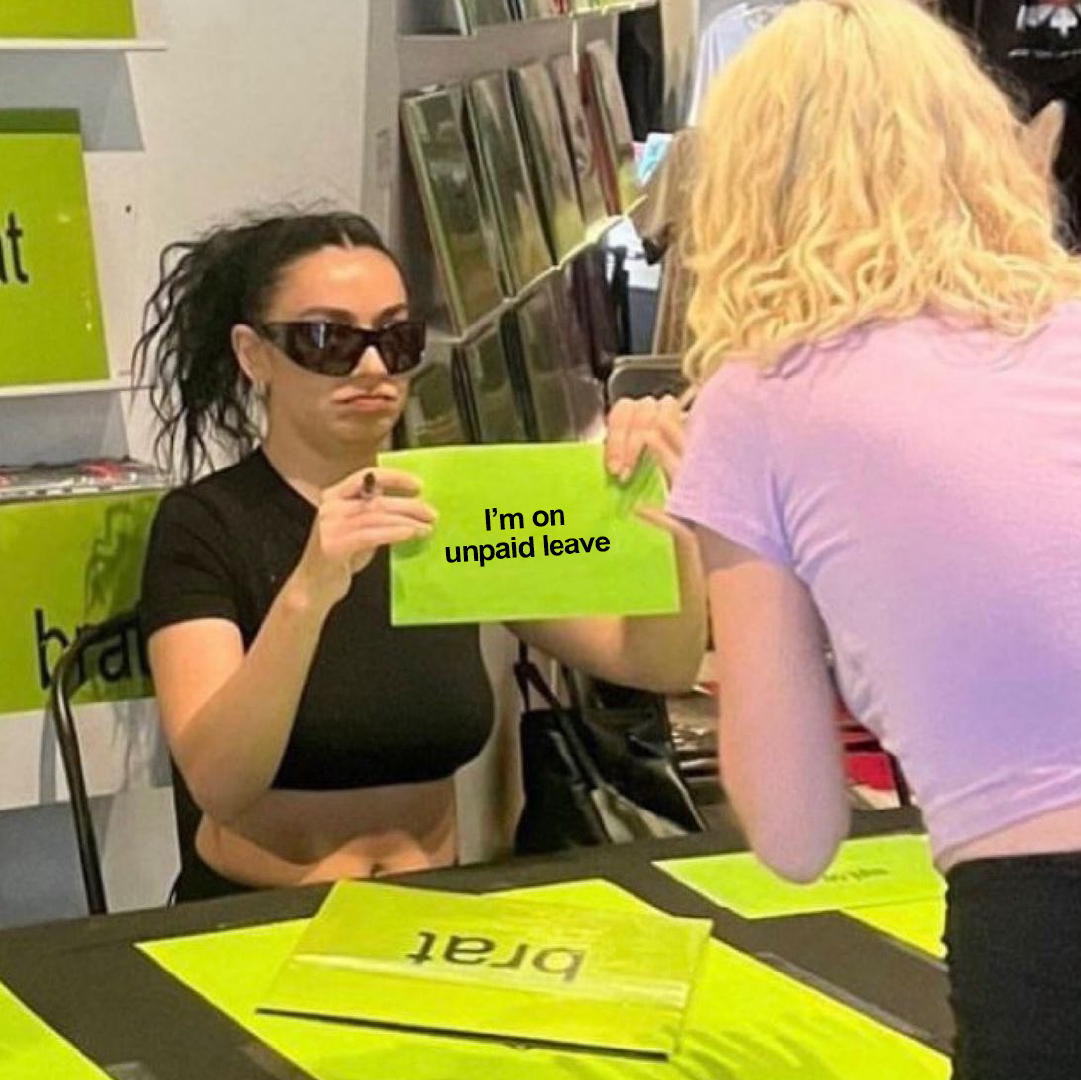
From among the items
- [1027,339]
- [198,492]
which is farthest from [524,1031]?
[198,492]

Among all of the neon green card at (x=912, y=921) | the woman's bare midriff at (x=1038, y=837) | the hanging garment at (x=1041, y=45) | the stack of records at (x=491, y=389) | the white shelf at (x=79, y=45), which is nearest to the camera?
the woman's bare midriff at (x=1038, y=837)

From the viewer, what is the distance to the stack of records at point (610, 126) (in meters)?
4.54

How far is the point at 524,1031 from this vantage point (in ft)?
4.82

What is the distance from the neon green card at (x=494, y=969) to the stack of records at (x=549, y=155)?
83.8 inches

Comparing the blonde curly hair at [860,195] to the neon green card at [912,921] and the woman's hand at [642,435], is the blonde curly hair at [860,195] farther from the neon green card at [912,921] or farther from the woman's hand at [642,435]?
the neon green card at [912,921]

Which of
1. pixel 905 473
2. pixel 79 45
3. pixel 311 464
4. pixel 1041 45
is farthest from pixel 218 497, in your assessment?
pixel 1041 45

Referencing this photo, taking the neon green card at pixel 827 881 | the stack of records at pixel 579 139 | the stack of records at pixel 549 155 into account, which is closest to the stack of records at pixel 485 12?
the stack of records at pixel 549 155

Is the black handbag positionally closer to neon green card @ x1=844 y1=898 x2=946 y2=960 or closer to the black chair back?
the black chair back

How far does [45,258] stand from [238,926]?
3.59 ft

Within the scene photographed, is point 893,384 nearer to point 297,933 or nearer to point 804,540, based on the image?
point 804,540

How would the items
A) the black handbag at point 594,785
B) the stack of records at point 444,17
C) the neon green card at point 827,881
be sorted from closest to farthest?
1. the neon green card at point 827,881
2. the black handbag at point 594,785
3. the stack of records at point 444,17

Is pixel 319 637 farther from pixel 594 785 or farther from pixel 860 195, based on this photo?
pixel 860 195

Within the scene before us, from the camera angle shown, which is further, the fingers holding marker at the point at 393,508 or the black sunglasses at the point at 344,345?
the black sunglasses at the point at 344,345

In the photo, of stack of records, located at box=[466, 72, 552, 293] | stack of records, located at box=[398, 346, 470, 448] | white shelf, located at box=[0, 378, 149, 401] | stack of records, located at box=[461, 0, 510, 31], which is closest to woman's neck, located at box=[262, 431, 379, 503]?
white shelf, located at box=[0, 378, 149, 401]
